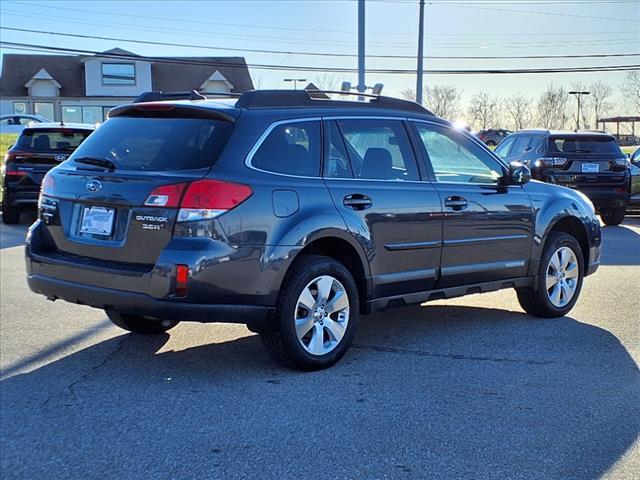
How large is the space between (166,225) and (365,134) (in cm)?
182

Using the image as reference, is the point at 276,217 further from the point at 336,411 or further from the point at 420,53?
the point at 420,53

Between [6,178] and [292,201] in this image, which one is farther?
[6,178]

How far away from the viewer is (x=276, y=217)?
4645mm

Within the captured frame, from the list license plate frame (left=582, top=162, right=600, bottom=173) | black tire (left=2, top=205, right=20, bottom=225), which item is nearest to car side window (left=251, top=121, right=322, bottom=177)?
license plate frame (left=582, top=162, right=600, bottom=173)

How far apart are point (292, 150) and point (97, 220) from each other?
1.34 m

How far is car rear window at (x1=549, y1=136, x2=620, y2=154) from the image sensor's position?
1280 centimetres

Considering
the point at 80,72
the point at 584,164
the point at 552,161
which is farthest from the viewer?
the point at 80,72

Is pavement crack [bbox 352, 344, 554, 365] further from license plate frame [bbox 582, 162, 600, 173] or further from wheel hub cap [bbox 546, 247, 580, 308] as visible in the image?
license plate frame [bbox 582, 162, 600, 173]

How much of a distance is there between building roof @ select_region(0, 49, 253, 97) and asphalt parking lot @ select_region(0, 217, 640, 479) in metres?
43.4

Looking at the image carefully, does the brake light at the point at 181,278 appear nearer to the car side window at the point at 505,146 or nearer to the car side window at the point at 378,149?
the car side window at the point at 378,149

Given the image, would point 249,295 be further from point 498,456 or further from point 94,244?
point 498,456

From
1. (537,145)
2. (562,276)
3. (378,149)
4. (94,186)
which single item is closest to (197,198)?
(94,186)

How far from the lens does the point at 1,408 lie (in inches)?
173

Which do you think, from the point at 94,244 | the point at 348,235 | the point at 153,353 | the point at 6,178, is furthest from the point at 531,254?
the point at 6,178
